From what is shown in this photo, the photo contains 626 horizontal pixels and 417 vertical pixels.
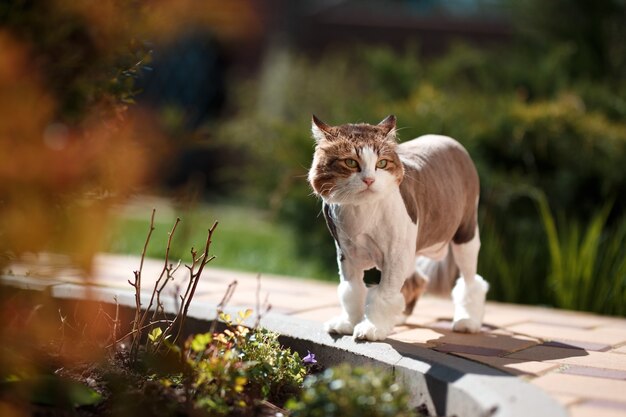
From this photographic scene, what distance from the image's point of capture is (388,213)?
3082mm

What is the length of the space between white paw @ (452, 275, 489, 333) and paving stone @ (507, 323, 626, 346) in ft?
0.76

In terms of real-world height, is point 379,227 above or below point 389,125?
below

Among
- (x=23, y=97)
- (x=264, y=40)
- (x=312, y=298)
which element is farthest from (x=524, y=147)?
(x=264, y=40)

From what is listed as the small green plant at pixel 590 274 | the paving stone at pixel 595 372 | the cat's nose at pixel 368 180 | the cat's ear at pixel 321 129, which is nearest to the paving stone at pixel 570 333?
the paving stone at pixel 595 372

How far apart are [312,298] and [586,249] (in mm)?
1614

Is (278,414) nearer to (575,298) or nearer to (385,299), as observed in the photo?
(385,299)

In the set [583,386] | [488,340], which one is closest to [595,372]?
[583,386]

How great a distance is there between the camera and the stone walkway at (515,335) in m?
2.61

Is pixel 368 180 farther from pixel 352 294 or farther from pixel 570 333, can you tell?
pixel 570 333

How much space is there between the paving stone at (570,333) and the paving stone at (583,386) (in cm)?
77

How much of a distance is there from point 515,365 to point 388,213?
67 cm

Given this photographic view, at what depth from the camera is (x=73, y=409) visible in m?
→ 2.48

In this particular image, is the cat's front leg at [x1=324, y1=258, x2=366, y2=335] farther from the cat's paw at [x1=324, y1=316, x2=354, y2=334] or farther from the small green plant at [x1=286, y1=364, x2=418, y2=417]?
the small green plant at [x1=286, y1=364, x2=418, y2=417]

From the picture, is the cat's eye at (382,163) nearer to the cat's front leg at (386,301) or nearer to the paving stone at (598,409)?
the cat's front leg at (386,301)
